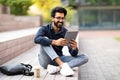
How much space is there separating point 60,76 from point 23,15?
24.7 metres

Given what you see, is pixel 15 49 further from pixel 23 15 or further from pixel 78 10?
pixel 78 10

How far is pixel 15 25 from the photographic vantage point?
19391 mm

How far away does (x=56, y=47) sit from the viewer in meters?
6.88

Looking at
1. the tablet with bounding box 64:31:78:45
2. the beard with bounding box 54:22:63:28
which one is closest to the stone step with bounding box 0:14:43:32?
the beard with bounding box 54:22:63:28

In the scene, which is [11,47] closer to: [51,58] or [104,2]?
[51,58]

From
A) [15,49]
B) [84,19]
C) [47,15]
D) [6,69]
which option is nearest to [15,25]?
[15,49]

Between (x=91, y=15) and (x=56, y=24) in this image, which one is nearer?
(x=56, y=24)

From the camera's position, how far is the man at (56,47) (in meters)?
6.39

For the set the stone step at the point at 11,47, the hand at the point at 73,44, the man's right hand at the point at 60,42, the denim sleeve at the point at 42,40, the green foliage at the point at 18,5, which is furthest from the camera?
the green foliage at the point at 18,5

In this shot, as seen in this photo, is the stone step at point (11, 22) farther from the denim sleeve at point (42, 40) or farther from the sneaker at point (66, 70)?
the sneaker at point (66, 70)

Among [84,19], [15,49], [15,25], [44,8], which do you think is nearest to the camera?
[15,49]

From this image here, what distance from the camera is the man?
6.39 metres

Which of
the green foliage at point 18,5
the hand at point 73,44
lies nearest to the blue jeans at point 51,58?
the hand at point 73,44

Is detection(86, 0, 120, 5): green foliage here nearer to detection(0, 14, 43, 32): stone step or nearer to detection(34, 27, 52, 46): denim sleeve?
detection(0, 14, 43, 32): stone step
